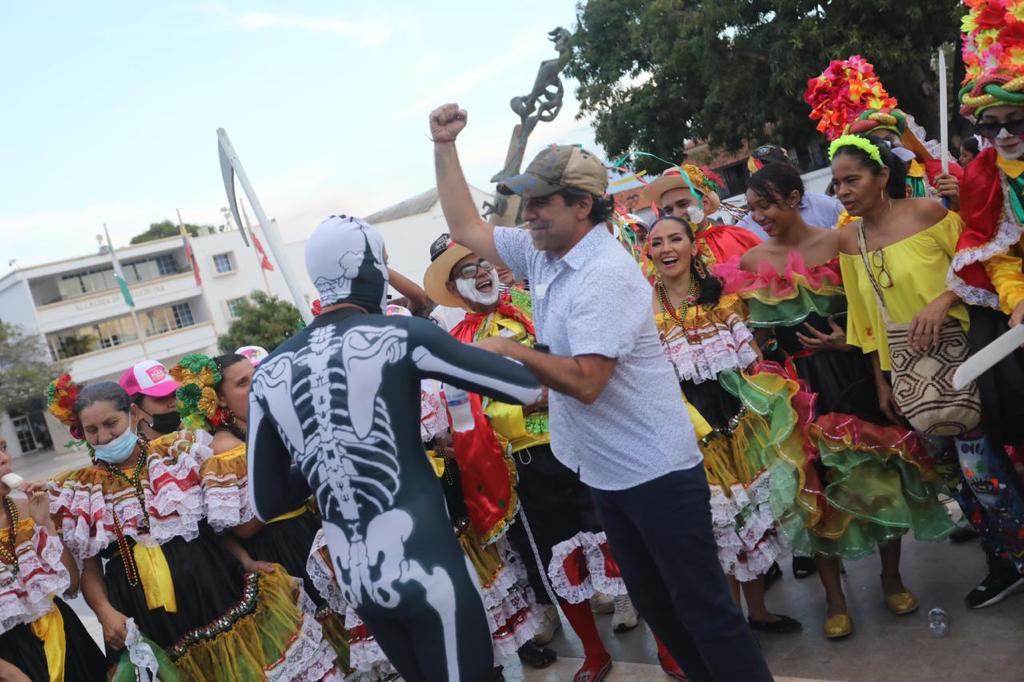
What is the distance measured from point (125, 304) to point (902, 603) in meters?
48.7

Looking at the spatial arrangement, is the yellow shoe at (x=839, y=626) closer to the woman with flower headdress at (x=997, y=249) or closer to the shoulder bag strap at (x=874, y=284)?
the woman with flower headdress at (x=997, y=249)

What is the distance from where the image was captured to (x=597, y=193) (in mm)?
2783

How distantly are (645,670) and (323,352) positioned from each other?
2386 mm

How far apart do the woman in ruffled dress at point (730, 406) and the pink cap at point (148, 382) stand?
2.52 metres

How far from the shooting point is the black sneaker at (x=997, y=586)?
3.75m

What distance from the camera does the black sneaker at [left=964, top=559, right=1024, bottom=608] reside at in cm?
375

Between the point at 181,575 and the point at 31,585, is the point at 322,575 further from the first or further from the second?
the point at 31,585

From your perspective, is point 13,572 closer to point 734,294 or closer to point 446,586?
point 446,586

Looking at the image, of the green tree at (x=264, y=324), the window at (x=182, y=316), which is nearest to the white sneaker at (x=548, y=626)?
the green tree at (x=264, y=324)

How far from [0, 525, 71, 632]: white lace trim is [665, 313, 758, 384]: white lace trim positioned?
279 cm

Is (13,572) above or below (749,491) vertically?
above

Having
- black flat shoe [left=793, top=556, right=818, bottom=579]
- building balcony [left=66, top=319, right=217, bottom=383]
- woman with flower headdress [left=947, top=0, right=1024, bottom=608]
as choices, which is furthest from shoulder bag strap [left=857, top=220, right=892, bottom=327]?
building balcony [left=66, top=319, right=217, bottom=383]

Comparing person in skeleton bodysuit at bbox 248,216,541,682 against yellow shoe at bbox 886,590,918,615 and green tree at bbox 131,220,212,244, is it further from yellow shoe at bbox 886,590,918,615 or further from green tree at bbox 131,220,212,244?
green tree at bbox 131,220,212,244

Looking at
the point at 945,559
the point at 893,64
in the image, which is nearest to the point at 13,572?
the point at 945,559
